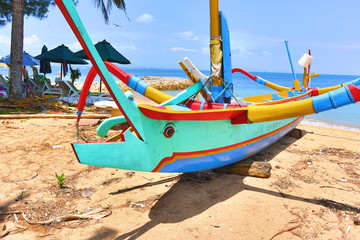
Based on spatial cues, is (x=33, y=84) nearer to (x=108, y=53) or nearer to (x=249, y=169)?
(x=108, y=53)

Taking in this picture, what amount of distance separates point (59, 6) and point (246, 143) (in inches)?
111

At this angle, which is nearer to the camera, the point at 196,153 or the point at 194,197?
the point at 196,153

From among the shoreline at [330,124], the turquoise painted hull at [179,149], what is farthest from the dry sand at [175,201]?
the shoreline at [330,124]

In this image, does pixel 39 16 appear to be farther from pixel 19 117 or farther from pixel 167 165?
pixel 167 165

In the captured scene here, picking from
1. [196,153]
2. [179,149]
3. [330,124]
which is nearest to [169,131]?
[179,149]

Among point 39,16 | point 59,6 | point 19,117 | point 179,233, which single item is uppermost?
point 39,16

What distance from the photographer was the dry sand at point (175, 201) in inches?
95.0

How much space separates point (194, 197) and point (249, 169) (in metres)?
1.12

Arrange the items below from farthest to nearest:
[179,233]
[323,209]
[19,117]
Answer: [19,117] < [323,209] < [179,233]

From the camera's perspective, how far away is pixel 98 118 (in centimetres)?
690

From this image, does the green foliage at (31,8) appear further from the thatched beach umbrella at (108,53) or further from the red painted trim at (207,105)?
the red painted trim at (207,105)

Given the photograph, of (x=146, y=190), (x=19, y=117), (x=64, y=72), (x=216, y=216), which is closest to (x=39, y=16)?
(x=64, y=72)

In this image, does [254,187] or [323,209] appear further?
[254,187]

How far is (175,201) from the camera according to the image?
2.93 metres
